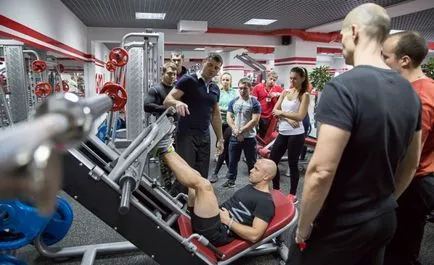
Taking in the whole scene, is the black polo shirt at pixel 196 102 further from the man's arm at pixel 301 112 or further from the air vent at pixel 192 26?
the air vent at pixel 192 26

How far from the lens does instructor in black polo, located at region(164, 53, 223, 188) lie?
305 cm

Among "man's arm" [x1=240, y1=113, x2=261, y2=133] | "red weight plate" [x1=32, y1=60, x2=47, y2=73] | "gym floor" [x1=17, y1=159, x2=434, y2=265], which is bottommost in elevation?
"gym floor" [x1=17, y1=159, x2=434, y2=265]

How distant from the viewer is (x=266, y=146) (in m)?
5.36

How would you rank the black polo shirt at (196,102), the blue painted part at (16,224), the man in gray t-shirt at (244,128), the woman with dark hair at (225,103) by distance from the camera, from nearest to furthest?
the blue painted part at (16,224) < the black polo shirt at (196,102) < the man in gray t-shirt at (244,128) < the woman with dark hair at (225,103)

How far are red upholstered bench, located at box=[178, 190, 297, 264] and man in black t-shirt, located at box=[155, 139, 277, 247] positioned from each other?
0.15 feet

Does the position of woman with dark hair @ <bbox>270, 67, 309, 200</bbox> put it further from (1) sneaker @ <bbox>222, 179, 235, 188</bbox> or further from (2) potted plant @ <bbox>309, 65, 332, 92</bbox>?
(2) potted plant @ <bbox>309, 65, 332, 92</bbox>

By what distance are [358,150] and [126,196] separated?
1.28 metres

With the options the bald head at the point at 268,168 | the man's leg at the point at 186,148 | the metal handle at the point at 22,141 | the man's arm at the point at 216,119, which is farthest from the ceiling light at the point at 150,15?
the metal handle at the point at 22,141

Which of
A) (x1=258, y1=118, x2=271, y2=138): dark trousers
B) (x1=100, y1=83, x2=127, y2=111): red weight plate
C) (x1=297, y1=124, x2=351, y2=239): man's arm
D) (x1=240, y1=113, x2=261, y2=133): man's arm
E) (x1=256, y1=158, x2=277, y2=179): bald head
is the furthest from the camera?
(x1=258, y1=118, x2=271, y2=138): dark trousers

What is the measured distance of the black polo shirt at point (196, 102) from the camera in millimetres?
3049

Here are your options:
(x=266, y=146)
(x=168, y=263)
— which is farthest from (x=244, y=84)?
(x=168, y=263)

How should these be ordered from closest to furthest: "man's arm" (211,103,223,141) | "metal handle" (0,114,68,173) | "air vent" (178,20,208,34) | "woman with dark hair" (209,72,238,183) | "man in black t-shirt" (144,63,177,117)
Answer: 1. "metal handle" (0,114,68,173)
2. "man's arm" (211,103,223,141)
3. "man in black t-shirt" (144,63,177,117)
4. "woman with dark hair" (209,72,238,183)
5. "air vent" (178,20,208,34)

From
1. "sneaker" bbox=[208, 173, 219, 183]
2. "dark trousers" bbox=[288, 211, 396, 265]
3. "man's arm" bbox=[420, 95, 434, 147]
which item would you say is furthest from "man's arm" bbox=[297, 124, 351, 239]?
"sneaker" bbox=[208, 173, 219, 183]

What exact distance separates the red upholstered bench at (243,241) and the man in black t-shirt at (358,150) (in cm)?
97
